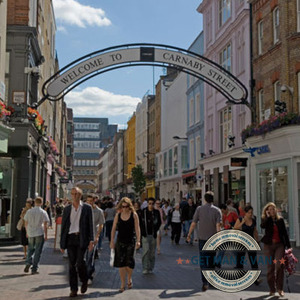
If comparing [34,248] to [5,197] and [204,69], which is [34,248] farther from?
[204,69]

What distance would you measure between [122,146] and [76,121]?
279 feet

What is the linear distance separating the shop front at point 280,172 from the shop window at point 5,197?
10.1 meters

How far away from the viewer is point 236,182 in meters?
27.1

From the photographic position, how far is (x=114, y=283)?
1048cm

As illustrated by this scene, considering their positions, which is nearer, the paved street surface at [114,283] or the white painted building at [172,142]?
the paved street surface at [114,283]

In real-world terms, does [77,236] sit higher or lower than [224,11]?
lower

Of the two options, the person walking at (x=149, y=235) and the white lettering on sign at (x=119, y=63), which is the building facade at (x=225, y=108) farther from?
the person walking at (x=149, y=235)

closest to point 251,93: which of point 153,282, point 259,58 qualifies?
point 259,58

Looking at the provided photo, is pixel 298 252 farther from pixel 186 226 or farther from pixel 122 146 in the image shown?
pixel 122 146

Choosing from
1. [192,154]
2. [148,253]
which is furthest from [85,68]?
[192,154]

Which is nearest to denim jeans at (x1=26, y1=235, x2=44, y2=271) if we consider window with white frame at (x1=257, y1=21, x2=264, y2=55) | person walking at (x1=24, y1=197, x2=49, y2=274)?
person walking at (x1=24, y1=197, x2=49, y2=274)

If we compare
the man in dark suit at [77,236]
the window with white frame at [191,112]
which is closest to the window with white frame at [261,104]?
the window with white frame at [191,112]

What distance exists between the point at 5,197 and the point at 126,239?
1124 centimetres

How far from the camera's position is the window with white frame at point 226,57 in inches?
1123
